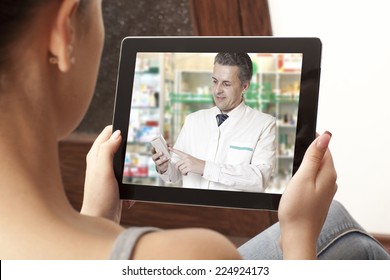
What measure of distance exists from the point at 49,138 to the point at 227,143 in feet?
1.22

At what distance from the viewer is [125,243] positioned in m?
0.48

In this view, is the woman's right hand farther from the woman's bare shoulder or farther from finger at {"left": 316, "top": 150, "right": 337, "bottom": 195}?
the woman's bare shoulder

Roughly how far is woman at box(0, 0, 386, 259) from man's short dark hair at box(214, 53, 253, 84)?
33 centimetres

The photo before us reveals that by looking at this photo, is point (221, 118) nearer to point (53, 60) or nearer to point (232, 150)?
point (232, 150)

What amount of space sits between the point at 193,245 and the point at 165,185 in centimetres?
39

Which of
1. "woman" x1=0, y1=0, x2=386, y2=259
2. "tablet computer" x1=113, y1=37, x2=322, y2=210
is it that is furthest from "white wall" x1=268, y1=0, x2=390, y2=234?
"woman" x1=0, y1=0, x2=386, y2=259

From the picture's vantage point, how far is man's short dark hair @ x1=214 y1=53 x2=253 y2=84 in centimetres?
88

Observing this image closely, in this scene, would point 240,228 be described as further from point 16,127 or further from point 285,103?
point 16,127

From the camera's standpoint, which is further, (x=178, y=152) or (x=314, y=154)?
(x=178, y=152)

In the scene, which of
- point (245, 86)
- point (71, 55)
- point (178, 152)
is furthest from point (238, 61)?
point (71, 55)

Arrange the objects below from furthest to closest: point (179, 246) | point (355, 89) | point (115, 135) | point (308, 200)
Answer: point (355, 89) < point (115, 135) < point (308, 200) < point (179, 246)

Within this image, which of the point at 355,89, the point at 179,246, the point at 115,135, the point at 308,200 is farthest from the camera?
the point at 355,89

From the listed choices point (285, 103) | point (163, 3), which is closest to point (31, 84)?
point (285, 103)

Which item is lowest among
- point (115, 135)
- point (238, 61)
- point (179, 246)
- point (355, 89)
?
point (179, 246)
